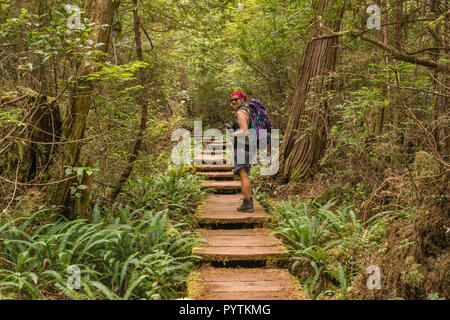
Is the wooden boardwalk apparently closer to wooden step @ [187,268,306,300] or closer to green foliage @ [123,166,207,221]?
wooden step @ [187,268,306,300]

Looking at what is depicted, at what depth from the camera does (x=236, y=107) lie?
647cm

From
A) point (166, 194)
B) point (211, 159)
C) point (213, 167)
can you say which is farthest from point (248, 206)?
point (211, 159)

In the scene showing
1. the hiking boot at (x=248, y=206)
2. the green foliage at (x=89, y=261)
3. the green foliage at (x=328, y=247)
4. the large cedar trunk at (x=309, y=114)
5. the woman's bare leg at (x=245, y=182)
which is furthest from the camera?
the large cedar trunk at (x=309, y=114)

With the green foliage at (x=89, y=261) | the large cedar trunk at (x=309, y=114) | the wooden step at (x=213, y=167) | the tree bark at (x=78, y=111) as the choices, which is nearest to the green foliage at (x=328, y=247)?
the green foliage at (x=89, y=261)

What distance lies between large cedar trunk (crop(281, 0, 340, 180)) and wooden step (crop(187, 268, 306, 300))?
12.8ft

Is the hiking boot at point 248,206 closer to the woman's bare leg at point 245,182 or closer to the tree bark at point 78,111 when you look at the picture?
the woman's bare leg at point 245,182

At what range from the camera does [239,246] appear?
5094 millimetres

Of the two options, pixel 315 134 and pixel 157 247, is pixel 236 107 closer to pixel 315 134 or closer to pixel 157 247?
pixel 315 134

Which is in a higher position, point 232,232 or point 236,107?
point 236,107

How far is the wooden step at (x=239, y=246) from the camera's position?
4738 millimetres

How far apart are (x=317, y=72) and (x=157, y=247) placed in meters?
5.60

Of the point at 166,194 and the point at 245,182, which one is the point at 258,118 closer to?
the point at 245,182

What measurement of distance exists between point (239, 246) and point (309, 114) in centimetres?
416

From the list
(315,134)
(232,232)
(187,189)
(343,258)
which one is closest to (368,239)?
(343,258)
